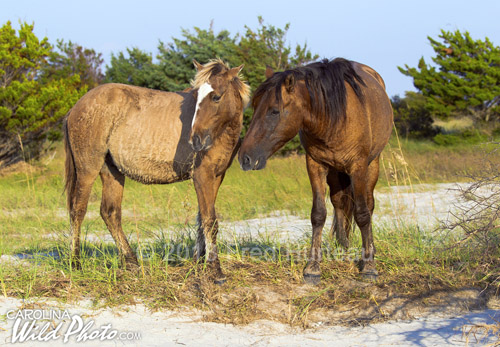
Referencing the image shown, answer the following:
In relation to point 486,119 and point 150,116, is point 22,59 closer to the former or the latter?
point 150,116

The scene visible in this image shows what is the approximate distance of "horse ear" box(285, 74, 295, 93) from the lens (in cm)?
395

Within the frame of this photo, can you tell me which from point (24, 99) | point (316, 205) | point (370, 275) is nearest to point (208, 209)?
point (316, 205)

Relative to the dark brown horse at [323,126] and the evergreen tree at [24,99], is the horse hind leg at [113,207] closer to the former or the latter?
the dark brown horse at [323,126]

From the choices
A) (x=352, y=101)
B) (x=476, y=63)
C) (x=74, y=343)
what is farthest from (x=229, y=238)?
(x=476, y=63)

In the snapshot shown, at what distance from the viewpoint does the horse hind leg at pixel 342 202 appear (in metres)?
5.15

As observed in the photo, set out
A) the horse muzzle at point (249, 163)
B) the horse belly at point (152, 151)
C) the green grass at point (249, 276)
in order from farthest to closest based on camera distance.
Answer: the horse belly at point (152, 151)
the green grass at point (249, 276)
the horse muzzle at point (249, 163)

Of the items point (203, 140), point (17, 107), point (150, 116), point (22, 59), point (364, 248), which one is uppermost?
point (22, 59)

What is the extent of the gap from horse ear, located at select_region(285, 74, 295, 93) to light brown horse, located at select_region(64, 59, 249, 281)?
0.68 metres

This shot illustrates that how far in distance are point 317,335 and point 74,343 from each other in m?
1.68

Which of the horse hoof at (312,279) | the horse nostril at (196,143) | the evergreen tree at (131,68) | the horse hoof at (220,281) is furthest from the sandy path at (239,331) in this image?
the evergreen tree at (131,68)

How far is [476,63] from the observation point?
1972 centimetres

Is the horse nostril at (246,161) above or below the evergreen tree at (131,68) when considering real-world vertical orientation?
below

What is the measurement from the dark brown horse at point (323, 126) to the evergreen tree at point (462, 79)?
665 inches

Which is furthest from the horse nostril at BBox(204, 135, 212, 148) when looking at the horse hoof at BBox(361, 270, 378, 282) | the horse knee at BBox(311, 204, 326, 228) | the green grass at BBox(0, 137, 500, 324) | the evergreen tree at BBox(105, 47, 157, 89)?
the evergreen tree at BBox(105, 47, 157, 89)
